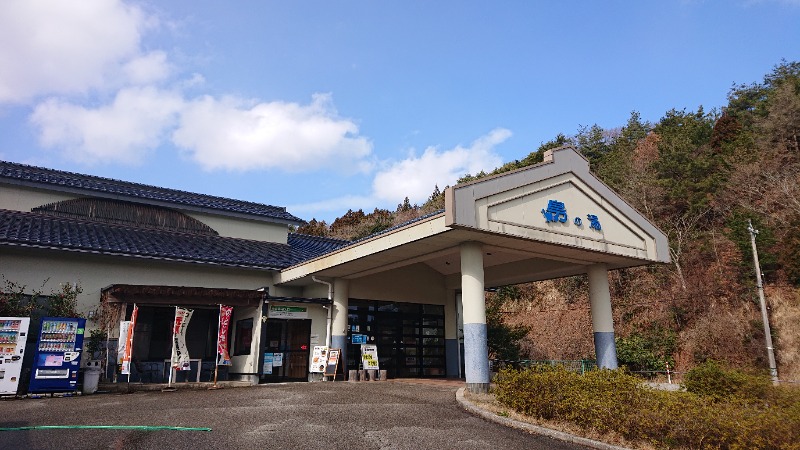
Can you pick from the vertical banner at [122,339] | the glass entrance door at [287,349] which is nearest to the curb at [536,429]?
the glass entrance door at [287,349]

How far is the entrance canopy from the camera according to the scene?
37.4 ft

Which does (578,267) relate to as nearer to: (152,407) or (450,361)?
(450,361)

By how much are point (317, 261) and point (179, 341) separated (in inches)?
180

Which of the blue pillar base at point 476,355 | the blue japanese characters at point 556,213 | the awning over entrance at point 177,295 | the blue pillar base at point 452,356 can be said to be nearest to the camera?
the blue pillar base at point 476,355

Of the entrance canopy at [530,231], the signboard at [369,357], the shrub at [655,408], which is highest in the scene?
the entrance canopy at [530,231]

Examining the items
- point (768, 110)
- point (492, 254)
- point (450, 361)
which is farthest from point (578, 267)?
point (768, 110)

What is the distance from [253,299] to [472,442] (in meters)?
10.2

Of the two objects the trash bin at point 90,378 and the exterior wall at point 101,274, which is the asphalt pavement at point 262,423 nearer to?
the trash bin at point 90,378

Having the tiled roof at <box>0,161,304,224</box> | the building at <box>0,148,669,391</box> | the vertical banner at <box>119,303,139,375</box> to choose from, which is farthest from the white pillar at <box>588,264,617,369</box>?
the vertical banner at <box>119,303,139,375</box>

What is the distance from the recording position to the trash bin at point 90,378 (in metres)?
12.6

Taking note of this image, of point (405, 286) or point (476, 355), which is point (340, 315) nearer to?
point (405, 286)

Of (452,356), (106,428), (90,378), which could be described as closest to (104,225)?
(90,378)

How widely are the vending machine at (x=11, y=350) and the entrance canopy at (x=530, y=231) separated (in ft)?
24.7

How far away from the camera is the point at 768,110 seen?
103 ft
